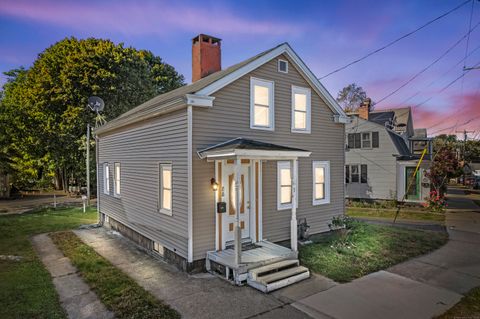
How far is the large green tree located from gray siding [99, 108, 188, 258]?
12250mm

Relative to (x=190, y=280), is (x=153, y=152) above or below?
above

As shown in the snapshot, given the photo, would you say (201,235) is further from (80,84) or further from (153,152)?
(80,84)

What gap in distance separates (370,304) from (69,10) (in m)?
12.2

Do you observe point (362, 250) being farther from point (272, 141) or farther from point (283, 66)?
point (283, 66)

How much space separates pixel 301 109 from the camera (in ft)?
35.1

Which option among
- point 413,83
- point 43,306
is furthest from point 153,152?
point 413,83

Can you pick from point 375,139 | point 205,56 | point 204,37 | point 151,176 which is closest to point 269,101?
point 205,56

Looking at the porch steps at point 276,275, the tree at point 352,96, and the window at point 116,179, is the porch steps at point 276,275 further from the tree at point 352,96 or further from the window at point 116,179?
the tree at point 352,96

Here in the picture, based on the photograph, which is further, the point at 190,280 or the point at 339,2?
the point at 339,2

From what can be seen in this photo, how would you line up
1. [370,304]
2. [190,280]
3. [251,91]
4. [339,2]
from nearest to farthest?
[370,304], [190,280], [251,91], [339,2]

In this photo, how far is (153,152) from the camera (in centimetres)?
952

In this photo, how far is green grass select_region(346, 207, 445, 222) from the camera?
16.5 metres

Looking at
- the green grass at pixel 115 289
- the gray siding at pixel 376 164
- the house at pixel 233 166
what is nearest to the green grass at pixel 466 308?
the house at pixel 233 166

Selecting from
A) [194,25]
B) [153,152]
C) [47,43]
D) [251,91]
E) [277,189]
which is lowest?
[277,189]
